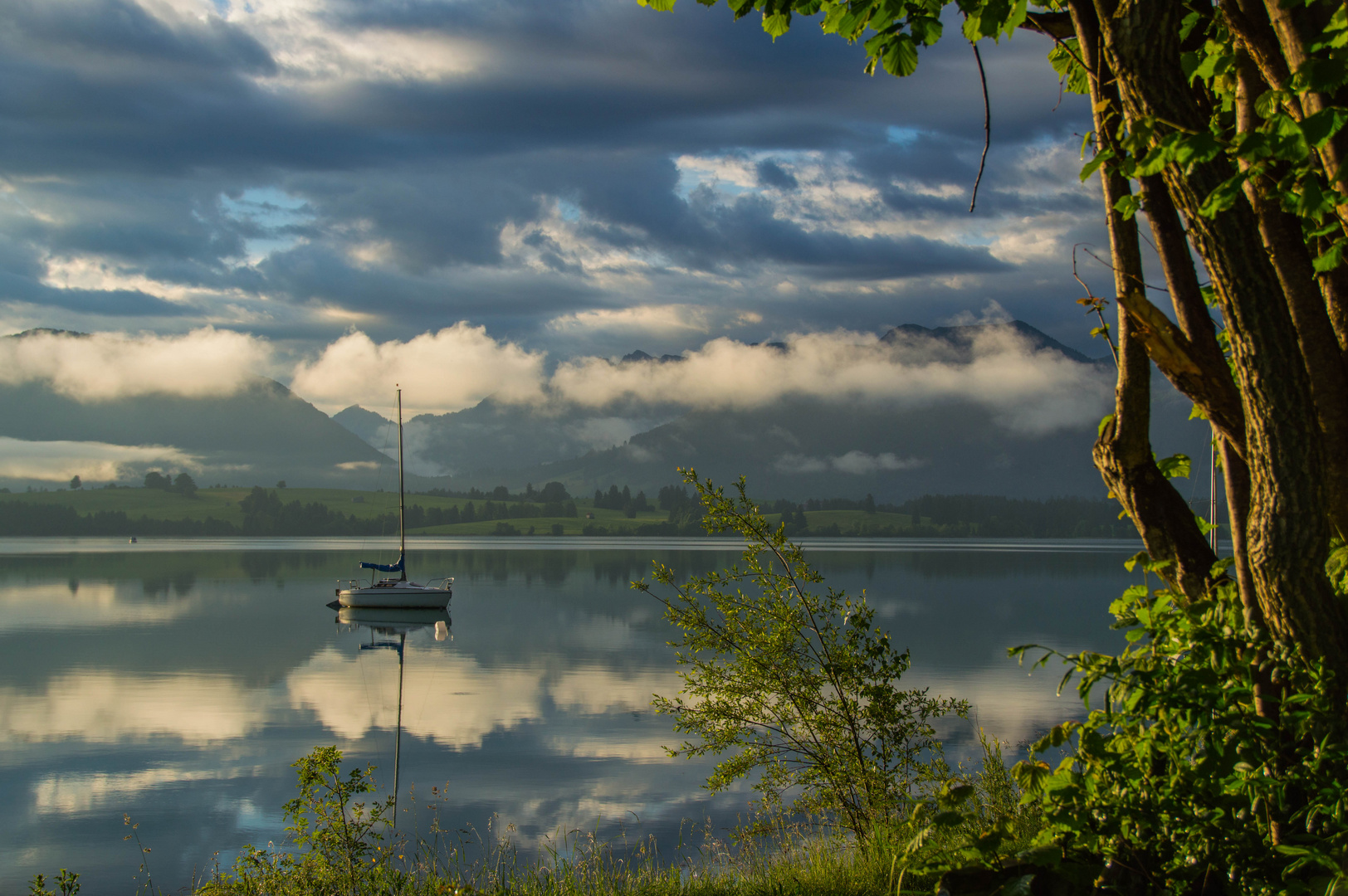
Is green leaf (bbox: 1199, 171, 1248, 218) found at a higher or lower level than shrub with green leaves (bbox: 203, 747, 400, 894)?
higher

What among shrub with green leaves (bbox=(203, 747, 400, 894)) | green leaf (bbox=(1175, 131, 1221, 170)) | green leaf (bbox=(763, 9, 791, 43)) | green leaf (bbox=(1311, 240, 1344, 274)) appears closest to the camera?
green leaf (bbox=(1175, 131, 1221, 170))

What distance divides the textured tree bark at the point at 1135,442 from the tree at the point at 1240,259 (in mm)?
10

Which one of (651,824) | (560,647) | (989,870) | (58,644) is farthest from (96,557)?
(989,870)

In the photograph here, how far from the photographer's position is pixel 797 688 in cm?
946

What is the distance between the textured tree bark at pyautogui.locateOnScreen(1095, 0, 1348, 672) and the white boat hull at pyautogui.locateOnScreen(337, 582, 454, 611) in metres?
63.6

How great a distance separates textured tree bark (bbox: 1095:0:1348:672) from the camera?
4.15m

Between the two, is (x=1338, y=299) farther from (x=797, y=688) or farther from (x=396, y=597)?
(x=396, y=597)

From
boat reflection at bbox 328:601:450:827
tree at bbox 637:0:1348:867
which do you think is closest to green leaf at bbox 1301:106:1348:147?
tree at bbox 637:0:1348:867

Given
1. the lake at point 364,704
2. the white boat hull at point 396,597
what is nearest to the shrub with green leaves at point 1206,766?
the lake at point 364,704

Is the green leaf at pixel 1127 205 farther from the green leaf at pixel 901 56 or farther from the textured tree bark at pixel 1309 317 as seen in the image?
the green leaf at pixel 901 56

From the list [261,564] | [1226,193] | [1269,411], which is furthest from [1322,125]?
[261,564]

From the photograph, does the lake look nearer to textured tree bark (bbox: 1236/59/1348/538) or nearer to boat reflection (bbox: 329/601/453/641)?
boat reflection (bbox: 329/601/453/641)

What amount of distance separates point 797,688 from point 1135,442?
5201 millimetres

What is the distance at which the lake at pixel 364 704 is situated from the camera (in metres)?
20.2
